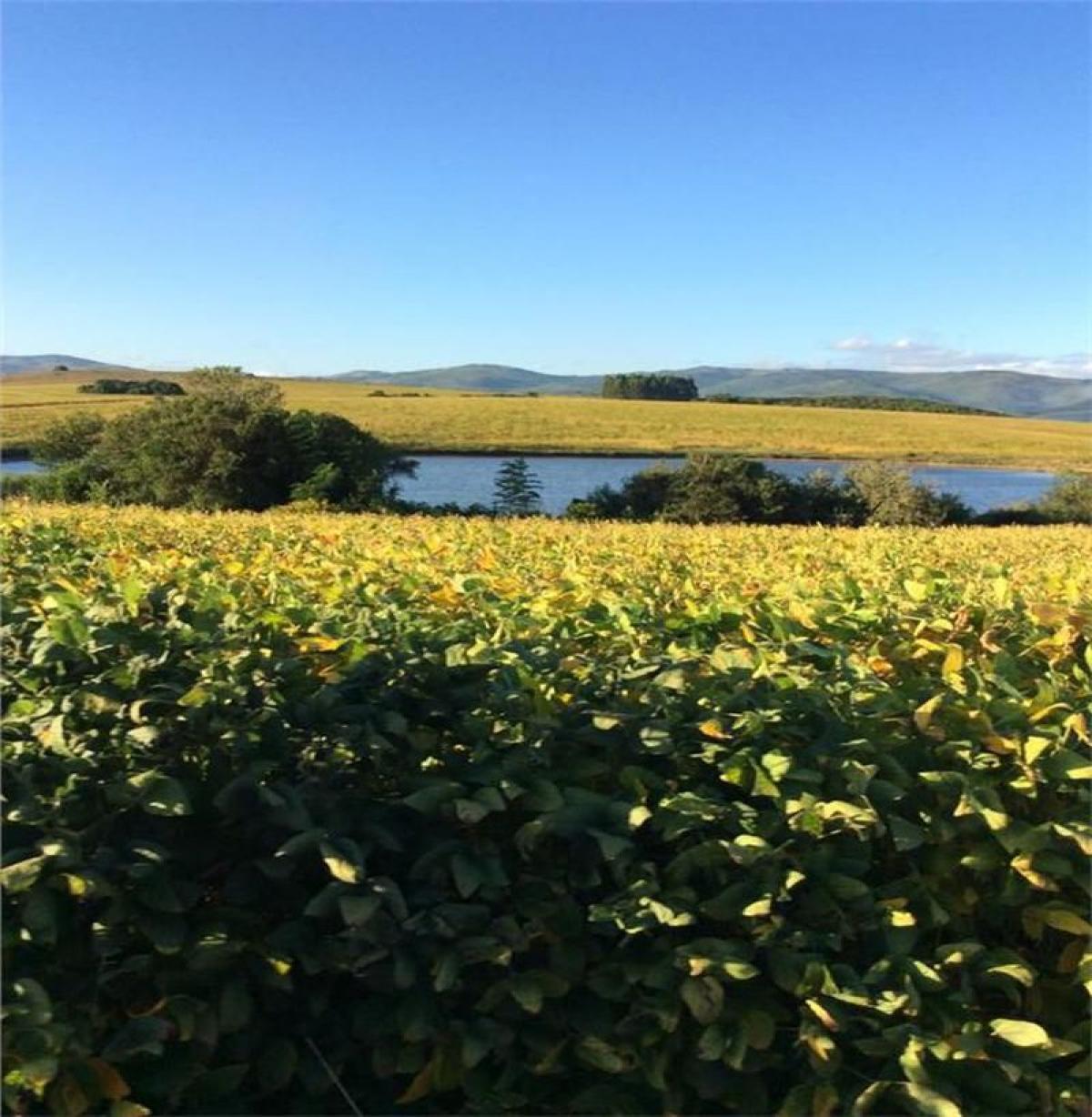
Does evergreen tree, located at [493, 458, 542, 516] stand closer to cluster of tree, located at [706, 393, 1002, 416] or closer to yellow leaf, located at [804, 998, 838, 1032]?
yellow leaf, located at [804, 998, 838, 1032]

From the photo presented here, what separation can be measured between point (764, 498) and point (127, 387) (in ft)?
231

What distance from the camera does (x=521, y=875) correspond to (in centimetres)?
249

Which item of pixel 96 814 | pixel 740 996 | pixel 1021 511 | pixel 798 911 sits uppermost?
pixel 96 814

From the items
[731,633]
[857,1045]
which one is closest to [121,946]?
[857,1045]

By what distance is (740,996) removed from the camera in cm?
247

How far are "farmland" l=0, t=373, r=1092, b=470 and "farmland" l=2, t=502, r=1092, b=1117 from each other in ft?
195

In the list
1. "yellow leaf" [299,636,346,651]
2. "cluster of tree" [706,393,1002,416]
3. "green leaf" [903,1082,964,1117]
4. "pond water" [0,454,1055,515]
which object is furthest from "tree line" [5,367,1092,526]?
"cluster of tree" [706,393,1002,416]

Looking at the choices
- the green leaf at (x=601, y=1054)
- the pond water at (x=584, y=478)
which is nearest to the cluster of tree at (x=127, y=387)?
the pond water at (x=584, y=478)

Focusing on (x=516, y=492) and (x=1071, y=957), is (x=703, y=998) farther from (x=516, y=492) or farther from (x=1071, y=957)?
(x=516, y=492)

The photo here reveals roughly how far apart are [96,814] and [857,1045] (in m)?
1.74

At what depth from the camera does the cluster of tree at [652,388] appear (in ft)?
389

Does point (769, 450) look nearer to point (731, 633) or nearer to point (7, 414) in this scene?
point (7, 414)

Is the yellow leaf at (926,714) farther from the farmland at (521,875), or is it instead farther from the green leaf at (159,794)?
the green leaf at (159,794)

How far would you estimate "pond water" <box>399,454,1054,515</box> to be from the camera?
48219 millimetres
